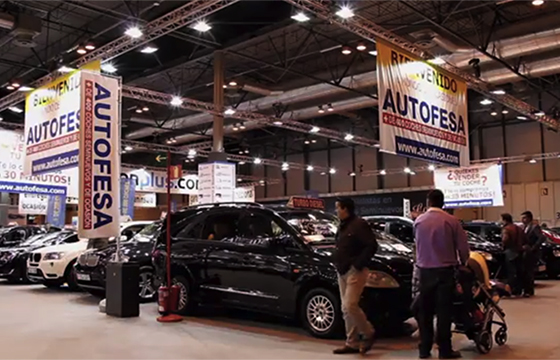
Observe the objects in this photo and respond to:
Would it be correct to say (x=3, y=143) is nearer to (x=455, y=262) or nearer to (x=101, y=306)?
(x=101, y=306)

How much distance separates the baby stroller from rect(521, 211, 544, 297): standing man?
5168mm

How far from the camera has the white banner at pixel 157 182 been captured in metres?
22.1

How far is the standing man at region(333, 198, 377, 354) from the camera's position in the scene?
591 centimetres

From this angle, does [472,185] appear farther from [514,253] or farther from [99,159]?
[99,159]

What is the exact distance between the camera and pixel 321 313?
22.6 feet

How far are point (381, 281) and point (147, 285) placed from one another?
5.05 m

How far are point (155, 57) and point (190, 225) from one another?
8.94 m

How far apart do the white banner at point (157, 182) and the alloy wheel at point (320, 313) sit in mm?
15437

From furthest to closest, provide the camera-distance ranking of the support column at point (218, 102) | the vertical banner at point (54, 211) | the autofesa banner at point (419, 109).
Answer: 1. the vertical banner at point (54, 211)
2. the support column at point (218, 102)
3. the autofesa banner at point (419, 109)

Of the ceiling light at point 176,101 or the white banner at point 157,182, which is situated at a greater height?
the ceiling light at point 176,101

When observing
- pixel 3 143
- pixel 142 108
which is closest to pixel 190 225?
pixel 3 143

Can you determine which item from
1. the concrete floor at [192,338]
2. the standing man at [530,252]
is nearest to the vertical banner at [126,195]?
the concrete floor at [192,338]

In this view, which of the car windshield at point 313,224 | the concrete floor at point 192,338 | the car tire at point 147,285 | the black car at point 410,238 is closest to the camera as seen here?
the concrete floor at point 192,338

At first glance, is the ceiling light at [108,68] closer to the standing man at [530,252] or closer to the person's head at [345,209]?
the person's head at [345,209]
